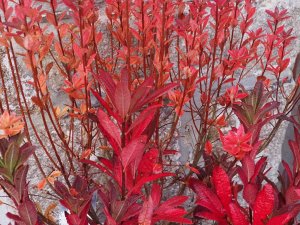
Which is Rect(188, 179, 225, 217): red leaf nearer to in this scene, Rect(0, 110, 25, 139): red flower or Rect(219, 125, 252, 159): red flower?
Rect(219, 125, 252, 159): red flower

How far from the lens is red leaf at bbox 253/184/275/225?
0.85 meters

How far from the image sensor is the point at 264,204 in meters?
0.85

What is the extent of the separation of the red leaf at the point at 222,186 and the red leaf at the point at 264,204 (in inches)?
3.4

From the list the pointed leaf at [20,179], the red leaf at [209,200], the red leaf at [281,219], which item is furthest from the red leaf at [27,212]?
the red leaf at [281,219]

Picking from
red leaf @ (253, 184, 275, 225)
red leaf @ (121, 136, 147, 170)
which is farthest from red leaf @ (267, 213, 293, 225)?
red leaf @ (121, 136, 147, 170)

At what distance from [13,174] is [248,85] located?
1035 mm

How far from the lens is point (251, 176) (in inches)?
36.1

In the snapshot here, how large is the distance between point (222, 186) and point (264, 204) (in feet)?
0.37

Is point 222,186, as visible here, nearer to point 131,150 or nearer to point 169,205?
point 169,205

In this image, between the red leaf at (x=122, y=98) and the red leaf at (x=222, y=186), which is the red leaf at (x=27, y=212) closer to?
the red leaf at (x=122, y=98)

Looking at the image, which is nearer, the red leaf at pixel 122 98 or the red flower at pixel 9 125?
the red leaf at pixel 122 98

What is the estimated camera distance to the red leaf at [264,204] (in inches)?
33.3

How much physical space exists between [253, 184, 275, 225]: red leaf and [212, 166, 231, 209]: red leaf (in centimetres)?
9

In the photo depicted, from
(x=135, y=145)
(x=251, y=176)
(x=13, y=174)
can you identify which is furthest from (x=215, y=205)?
(x=13, y=174)
